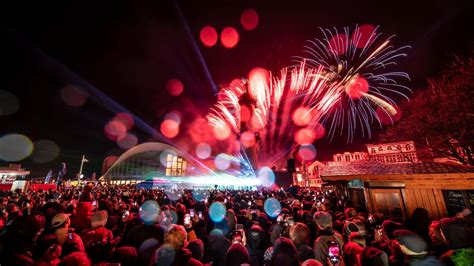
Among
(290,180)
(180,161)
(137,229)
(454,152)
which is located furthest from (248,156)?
(137,229)

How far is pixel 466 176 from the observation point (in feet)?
30.9

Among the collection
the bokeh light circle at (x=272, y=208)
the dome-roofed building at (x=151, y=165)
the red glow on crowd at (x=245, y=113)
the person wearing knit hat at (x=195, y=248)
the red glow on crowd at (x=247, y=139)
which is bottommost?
the person wearing knit hat at (x=195, y=248)

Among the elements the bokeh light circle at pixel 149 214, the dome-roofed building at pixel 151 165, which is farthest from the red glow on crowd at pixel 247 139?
the bokeh light circle at pixel 149 214

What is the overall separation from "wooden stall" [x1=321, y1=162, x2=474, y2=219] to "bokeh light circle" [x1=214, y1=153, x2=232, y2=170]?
5093 centimetres

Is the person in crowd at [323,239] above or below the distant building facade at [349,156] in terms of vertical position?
below

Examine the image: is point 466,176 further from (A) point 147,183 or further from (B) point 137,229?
(A) point 147,183

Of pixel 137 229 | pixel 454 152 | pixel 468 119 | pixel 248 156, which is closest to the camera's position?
pixel 137 229

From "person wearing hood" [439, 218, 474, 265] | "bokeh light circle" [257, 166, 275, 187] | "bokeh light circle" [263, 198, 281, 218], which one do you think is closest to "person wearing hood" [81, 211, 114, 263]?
"bokeh light circle" [263, 198, 281, 218]

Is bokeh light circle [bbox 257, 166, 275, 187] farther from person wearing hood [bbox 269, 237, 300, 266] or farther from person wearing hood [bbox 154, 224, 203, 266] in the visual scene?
person wearing hood [bbox 154, 224, 203, 266]

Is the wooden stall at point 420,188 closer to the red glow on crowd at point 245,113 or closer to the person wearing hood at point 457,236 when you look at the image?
the person wearing hood at point 457,236

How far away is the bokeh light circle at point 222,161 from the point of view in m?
62.2

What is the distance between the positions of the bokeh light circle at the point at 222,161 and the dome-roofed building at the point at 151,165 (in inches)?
210

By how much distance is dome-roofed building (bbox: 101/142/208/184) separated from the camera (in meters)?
55.8

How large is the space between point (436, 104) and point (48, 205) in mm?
26976
